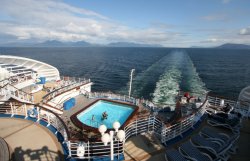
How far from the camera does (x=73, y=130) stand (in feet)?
41.3

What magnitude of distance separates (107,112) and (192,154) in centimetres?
941

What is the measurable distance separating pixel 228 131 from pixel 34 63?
2178 cm

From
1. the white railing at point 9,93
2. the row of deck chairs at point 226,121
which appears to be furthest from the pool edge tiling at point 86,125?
the row of deck chairs at point 226,121

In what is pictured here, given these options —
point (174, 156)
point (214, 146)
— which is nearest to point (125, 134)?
point (174, 156)

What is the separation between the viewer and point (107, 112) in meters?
16.0

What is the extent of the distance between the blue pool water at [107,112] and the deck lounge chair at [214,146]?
637cm

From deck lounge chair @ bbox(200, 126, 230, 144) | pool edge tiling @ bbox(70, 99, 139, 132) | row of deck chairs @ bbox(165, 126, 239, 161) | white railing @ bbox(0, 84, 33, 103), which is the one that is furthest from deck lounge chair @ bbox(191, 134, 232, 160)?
white railing @ bbox(0, 84, 33, 103)

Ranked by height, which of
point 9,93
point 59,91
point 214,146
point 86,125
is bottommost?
point 86,125

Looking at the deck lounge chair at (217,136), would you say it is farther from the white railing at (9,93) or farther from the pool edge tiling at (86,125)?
the white railing at (9,93)

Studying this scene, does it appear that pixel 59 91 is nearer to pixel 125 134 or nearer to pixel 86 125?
pixel 86 125

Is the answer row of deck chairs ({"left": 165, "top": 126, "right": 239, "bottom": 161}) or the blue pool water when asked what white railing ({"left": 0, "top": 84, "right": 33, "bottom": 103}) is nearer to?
the blue pool water

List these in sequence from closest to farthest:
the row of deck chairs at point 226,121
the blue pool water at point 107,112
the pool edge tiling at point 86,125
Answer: the row of deck chairs at point 226,121, the pool edge tiling at point 86,125, the blue pool water at point 107,112

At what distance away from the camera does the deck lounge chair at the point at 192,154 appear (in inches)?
298

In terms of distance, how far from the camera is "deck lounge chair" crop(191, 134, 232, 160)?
793 centimetres
